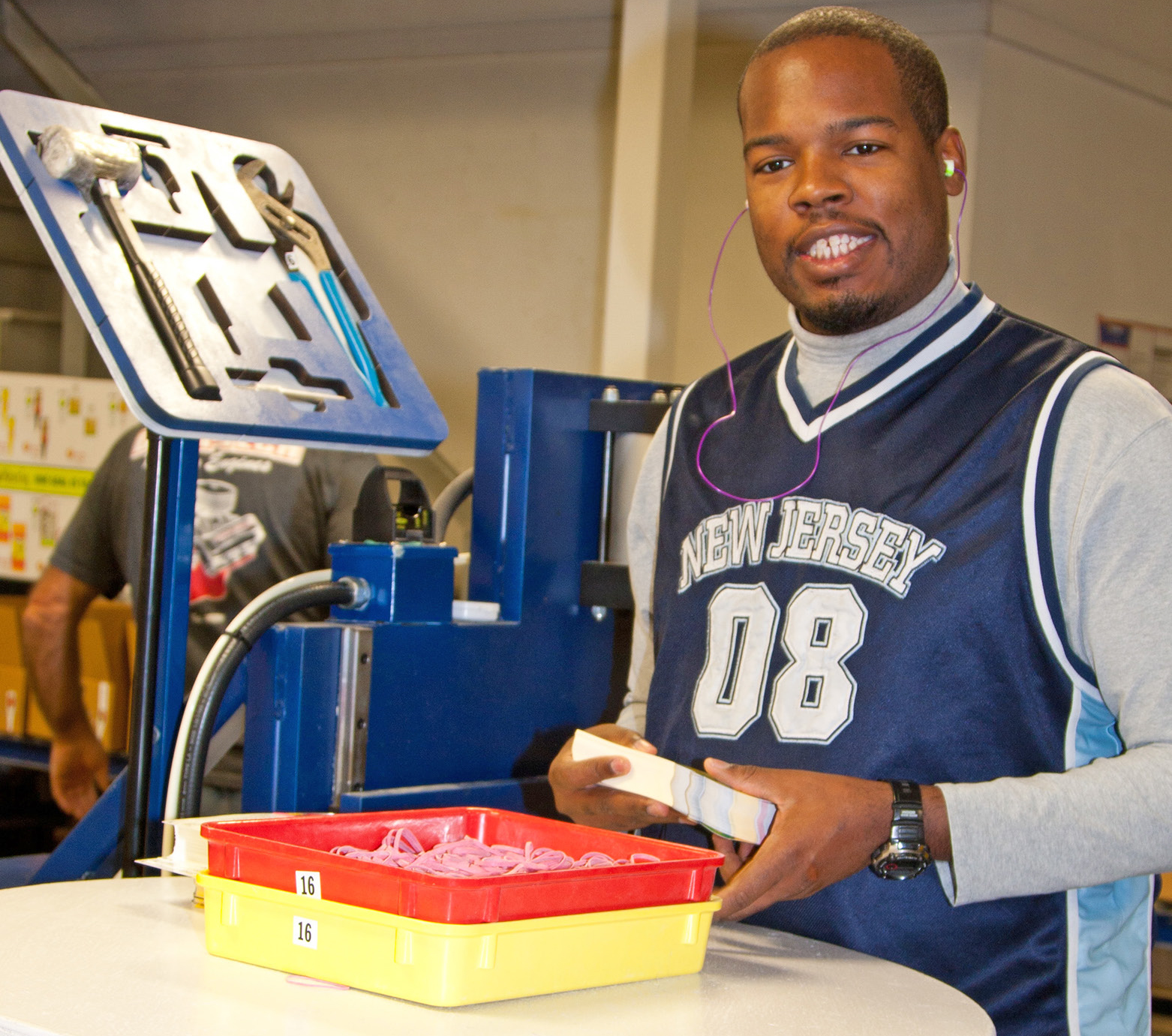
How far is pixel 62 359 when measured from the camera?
17.8 feet

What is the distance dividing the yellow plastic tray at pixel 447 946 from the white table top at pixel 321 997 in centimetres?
1

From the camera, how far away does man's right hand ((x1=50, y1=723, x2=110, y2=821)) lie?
3.51 metres

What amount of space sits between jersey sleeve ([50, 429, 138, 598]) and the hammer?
6.14 feet

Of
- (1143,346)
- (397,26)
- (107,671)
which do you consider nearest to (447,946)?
(107,671)

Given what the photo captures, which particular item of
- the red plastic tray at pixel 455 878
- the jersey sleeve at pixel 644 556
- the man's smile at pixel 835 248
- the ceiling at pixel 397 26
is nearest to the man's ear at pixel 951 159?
the man's smile at pixel 835 248

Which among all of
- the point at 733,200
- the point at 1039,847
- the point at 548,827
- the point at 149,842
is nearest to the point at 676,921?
the point at 548,827

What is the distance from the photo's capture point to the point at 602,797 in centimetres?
128

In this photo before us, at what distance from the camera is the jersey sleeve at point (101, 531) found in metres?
3.23

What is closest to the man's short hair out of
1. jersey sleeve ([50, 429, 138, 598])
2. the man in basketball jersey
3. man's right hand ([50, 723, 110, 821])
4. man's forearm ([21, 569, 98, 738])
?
the man in basketball jersey

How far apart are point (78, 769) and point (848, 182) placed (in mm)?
2876

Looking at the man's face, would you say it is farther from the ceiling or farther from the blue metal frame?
the ceiling

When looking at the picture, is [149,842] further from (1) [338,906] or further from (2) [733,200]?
(2) [733,200]

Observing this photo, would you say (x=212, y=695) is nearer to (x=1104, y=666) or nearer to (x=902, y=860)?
(x=902, y=860)

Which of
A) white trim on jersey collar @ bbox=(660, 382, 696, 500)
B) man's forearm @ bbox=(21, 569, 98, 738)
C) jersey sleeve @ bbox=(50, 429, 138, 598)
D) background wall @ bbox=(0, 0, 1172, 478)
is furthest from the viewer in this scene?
background wall @ bbox=(0, 0, 1172, 478)
